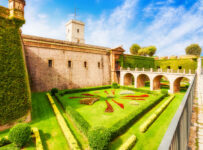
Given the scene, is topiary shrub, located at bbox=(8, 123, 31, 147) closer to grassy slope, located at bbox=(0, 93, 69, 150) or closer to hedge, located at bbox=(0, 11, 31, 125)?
grassy slope, located at bbox=(0, 93, 69, 150)

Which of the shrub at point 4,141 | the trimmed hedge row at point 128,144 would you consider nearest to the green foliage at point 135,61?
the trimmed hedge row at point 128,144

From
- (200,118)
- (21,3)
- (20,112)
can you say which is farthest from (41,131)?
(21,3)

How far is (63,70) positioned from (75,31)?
22.9m

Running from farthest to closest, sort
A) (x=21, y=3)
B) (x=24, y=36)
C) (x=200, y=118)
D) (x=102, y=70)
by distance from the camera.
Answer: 1. (x=102, y=70)
2. (x=24, y=36)
3. (x=21, y=3)
4. (x=200, y=118)

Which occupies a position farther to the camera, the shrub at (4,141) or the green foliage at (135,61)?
the green foliage at (135,61)

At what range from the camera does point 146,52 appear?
53.4 meters

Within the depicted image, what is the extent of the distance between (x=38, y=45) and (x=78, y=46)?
8.03 metres

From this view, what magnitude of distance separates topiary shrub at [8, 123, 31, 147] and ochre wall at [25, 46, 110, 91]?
1391cm

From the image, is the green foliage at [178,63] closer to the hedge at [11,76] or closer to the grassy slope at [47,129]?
the grassy slope at [47,129]

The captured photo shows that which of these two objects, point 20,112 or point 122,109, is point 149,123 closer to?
point 122,109

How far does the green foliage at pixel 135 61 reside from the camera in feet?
108

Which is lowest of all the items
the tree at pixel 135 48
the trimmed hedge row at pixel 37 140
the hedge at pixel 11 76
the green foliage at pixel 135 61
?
the trimmed hedge row at pixel 37 140

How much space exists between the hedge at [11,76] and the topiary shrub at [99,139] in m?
6.96

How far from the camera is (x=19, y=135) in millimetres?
7344
